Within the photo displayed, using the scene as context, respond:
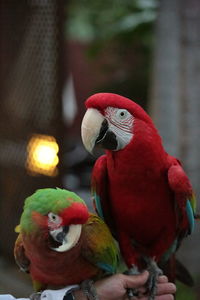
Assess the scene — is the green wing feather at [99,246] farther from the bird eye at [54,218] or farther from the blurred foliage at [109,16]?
the blurred foliage at [109,16]

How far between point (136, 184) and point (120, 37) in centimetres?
242

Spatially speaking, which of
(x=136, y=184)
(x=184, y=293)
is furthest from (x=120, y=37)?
(x=136, y=184)

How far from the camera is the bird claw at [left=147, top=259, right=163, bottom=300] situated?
110cm

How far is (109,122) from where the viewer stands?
101 cm

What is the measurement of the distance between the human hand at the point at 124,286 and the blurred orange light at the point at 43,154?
55.4 inches

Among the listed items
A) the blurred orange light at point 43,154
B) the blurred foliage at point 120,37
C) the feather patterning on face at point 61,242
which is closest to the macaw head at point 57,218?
the feather patterning on face at point 61,242

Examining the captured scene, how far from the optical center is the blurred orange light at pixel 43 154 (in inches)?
A: 97.4

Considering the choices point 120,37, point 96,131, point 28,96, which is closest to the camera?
point 96,131

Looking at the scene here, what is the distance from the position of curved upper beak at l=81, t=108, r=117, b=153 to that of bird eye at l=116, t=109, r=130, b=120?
29 millimetres

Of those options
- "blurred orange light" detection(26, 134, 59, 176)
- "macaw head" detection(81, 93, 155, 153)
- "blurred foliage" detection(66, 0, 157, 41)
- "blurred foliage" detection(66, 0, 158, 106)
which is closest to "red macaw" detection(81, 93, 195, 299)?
"macaw head" detection(81, 93, 155, 153)

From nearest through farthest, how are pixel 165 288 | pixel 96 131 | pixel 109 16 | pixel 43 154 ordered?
pixel 96 131, pixel 165 288, pixel 43 154, pixel 109 16

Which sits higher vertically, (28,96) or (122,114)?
(122,114)

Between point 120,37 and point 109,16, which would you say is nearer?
point 120,37

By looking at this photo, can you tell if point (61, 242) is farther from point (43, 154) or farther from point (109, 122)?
point (43, 154)
